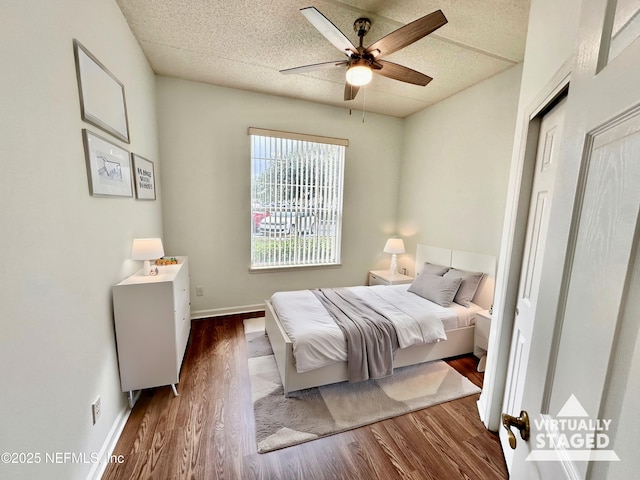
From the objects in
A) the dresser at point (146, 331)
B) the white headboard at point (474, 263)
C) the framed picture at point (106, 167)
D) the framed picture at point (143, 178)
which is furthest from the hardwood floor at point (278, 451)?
the framed picture at point (143, 178)

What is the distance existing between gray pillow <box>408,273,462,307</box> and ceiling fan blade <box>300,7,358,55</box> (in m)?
2.33

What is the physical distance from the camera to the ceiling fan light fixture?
1940mm

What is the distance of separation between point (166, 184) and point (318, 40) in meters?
2.29

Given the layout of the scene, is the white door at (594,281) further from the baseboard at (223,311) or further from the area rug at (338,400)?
the baseboard at (223,311)

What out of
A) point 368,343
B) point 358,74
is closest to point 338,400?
point 368,343

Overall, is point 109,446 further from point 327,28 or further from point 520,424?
point 327,28

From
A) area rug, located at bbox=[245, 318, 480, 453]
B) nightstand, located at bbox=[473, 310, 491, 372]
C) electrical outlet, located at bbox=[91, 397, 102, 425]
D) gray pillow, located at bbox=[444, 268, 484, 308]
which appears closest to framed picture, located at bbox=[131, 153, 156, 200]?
electrical outlet, located at bbox=[91, 397, 102, 425]

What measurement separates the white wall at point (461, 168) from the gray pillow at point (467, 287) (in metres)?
0.30

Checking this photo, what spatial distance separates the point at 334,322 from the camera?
7.17ft

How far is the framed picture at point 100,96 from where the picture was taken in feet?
4.54

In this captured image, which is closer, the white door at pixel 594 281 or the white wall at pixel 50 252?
the white door at pixel 594 281

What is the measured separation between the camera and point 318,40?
87.3 inches

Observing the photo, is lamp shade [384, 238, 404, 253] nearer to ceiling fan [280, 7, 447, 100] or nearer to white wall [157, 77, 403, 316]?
white wall [157, 77, 403, 316]

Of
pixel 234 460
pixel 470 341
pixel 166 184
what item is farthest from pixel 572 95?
pixel 166 184
